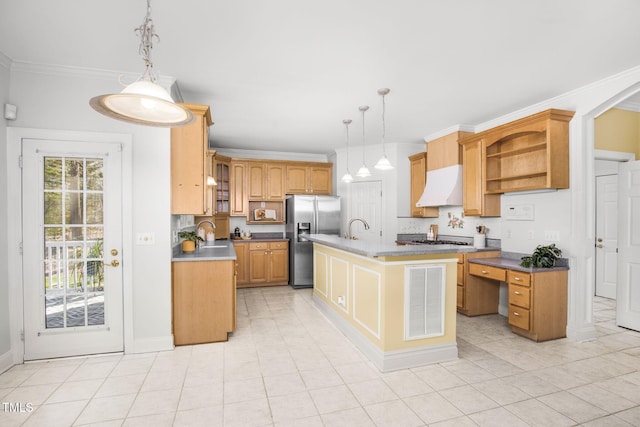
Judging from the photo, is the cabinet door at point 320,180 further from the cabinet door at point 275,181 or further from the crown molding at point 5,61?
the crown molding at point 5,61

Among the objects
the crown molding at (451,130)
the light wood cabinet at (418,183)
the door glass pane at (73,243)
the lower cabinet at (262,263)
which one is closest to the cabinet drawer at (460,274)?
the light wood cabinet at (418,183)

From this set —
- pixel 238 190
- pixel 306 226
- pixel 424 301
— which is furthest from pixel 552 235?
pixel 238 190

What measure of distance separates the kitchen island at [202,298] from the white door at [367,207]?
3.33 metres

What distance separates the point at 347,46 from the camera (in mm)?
2615

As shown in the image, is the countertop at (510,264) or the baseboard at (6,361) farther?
the countertop at (510,264)

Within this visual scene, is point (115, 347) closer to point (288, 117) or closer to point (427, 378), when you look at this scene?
point (427, 378)

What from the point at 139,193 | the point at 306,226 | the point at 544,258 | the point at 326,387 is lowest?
the point at 326,387

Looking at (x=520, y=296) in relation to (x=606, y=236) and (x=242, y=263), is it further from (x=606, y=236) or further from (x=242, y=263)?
(x=242, y=263)

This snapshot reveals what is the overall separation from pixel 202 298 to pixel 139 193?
1.22 metres

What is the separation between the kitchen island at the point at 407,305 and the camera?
283cm

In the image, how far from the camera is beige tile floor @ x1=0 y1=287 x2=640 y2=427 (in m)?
2.15

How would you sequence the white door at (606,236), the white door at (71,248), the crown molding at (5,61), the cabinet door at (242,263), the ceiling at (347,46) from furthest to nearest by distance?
1. the cabinet door at (242,263)
2. the white door at (606,236)
3. the white door at (71,248)
4. the crown molding at (5,61)
5. the ceiling at (347,46)

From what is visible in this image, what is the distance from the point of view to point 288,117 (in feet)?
14.7

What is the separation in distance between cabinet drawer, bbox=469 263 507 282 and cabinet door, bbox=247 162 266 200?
155 inches
